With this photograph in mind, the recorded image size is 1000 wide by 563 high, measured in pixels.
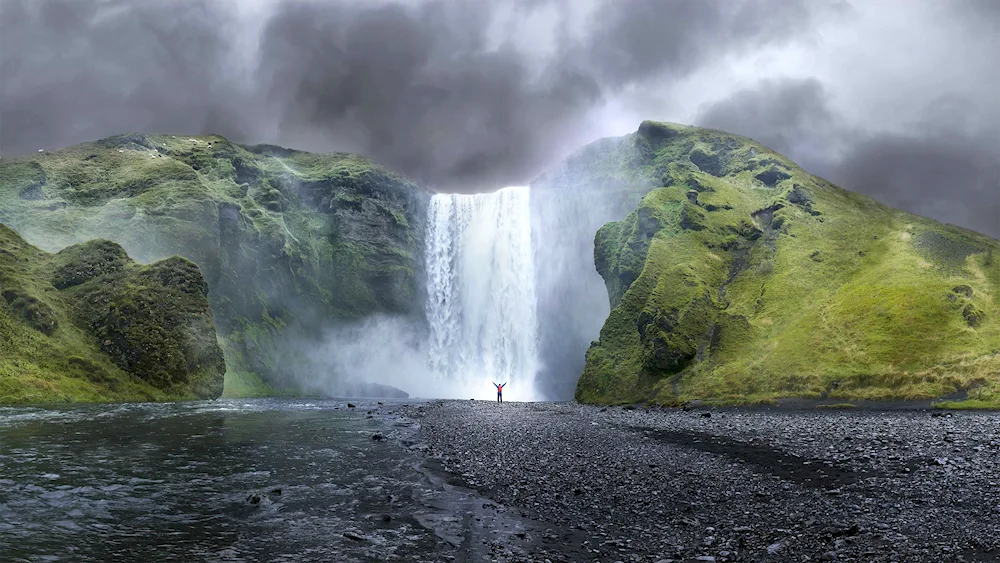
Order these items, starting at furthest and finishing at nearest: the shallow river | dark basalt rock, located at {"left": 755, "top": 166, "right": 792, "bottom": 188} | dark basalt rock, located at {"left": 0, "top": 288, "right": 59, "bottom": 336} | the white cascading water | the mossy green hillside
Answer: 1. dark basalt rock, located at {"left": 755, "top": 166, "right": 792, "bottom": 188}
2. the white cascading water
3. dark basalt rock, located at {"left": 0, "top": 288, "right": 59, "bottom": 336}
4. the mossy green hillside
5. the shallow river

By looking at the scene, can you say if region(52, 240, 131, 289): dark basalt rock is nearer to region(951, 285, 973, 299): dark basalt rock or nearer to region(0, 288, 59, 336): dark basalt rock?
region(0, 288, 59, 336): dark basalt rock

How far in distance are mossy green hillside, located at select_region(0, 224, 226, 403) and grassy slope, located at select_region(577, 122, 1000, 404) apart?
5982cm

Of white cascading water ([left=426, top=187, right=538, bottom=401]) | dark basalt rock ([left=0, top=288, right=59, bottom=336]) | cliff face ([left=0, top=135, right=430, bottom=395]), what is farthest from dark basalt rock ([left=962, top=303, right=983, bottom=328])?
dark basalt rock ([left=0, top=288, right=59, bottom=336])

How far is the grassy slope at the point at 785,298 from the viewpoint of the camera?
2603 inches

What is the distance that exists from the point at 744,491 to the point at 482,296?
11578 cm

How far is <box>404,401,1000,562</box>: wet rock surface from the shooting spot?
40.8 feet

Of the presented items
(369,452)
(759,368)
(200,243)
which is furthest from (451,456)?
(200,243)

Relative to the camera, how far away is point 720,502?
54.8 feet

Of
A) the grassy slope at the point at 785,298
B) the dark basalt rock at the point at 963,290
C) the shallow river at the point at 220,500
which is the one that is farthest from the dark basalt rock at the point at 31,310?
the dark basalt rock at the point at 963,290

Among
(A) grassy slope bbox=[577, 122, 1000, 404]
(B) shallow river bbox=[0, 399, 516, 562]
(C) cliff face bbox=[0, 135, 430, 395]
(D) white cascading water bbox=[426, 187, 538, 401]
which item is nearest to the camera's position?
(B) shallow river bbox=[0, 399, 516, 562]

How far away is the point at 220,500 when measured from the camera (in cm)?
1761

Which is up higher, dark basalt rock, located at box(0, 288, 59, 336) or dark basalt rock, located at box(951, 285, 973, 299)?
dark basalt rock, located at box(951, 285, 973, 299)

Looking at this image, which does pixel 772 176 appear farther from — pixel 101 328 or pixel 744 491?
pixel 101 328

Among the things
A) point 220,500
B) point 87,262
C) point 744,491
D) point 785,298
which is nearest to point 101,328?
point 87,262
